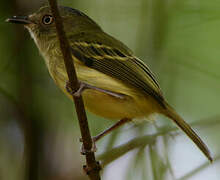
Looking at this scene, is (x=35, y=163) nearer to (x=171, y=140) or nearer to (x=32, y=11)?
(x=171, y=140)

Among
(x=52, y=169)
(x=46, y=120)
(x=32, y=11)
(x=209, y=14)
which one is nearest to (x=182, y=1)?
(x=209, y=14)

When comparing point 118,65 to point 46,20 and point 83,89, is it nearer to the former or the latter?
point 83,89

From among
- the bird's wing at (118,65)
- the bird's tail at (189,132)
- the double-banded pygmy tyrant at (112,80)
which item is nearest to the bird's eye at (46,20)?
the double-banded pygmy tyrant at (112,80)

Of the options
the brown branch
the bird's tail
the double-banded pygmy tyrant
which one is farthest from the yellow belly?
the brown branch

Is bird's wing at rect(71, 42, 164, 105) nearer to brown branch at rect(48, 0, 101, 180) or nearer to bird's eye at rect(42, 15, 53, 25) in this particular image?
bird's eye at rect(42, 15, 53, 25)

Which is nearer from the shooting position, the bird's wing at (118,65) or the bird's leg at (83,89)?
the bird's leg at (83,89)

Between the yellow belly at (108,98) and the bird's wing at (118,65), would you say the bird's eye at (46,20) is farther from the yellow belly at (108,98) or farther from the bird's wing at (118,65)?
the yellow belly at (108,98)
